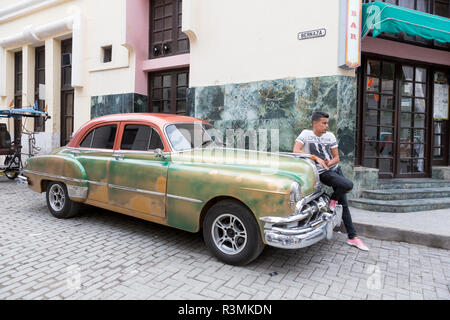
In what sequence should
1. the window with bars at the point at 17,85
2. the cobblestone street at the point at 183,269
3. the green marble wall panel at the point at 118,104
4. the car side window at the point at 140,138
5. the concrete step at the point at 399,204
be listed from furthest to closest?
the window with bars at the point at 17,85, the green marble wall panel at the point at 118,104, the concrete step at the point at 399,204, the car side window at the point at 140,138, the cobblestone street at the point at 183,269

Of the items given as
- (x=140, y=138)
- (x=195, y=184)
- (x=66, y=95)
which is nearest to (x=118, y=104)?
(x=66, y=95)

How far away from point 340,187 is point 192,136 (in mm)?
2157

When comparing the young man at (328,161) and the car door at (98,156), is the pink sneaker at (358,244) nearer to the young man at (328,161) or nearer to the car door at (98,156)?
the young man at (328,161)

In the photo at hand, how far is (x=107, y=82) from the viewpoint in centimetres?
977

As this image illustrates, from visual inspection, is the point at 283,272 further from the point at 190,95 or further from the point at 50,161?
the point at 190,95

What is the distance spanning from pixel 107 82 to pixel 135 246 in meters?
7.28

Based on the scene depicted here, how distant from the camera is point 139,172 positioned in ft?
13.6

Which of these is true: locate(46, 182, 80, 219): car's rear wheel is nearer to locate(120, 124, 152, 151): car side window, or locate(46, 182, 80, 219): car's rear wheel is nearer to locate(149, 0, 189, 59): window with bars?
locate(120, 124, 152, 151): car side window

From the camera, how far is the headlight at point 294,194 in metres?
3.09

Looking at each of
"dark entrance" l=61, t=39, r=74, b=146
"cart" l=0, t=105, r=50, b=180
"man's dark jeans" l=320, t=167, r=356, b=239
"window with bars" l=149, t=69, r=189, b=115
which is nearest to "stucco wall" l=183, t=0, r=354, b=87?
"window with bars" l=149, t=69, r=189, b=115

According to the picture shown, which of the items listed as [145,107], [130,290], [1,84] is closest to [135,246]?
[130,290]

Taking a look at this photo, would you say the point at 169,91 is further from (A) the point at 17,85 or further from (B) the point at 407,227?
(A) the point at 17,85

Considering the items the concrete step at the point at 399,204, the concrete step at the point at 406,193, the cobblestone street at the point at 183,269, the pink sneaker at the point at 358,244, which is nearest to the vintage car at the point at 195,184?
the cobblestone street at the point at 183,269

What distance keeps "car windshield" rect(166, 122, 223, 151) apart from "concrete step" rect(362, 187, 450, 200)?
136 inches
